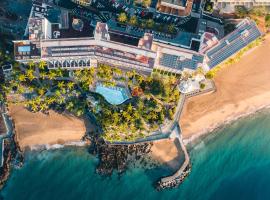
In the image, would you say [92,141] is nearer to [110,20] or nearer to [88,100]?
[88,100]

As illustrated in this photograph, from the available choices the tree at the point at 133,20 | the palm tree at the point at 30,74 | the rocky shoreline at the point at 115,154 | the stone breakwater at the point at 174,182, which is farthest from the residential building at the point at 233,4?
the palm tree at the point at 30,74

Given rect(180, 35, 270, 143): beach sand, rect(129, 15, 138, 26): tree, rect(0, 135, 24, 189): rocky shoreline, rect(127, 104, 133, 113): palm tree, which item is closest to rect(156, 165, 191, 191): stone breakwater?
rect(180, 35, 270, 143): beach sand

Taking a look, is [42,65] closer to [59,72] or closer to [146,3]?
[59,72]

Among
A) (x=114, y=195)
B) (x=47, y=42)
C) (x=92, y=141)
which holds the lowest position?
(x=114, y=195)

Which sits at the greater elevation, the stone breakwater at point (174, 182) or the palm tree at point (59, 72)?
the palm tree at point (59, 72)

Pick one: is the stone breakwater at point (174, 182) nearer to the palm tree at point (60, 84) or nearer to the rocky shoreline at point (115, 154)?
the rocky shoreline at point (115, 154)

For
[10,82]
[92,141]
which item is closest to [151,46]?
[92,141]
